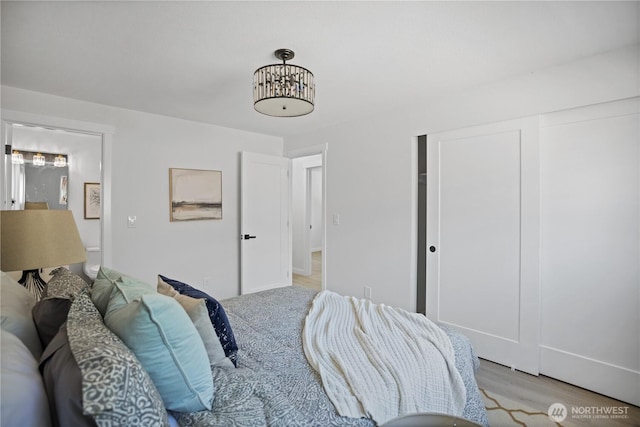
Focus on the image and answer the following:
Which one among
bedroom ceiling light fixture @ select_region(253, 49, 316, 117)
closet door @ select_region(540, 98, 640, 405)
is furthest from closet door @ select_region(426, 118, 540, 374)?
bedroom ceiling light fixture @ select_region(253, 49, 316, 117)

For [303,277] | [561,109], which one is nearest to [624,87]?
[561,109]

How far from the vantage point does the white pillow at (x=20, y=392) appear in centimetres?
64

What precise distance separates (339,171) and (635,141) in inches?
102

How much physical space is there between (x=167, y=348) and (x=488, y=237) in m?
2.61

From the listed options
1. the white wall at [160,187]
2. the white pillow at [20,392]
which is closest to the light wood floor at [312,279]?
the white wall at [160,187]

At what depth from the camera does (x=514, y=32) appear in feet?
6.29

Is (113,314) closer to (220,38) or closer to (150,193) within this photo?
(220,38)

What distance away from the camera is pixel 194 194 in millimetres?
3844

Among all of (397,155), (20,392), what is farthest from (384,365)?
(397,155)

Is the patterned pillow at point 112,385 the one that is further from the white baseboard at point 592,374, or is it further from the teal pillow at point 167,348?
Result: the white baseboard at point 592,374

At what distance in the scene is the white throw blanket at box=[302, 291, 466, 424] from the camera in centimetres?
119

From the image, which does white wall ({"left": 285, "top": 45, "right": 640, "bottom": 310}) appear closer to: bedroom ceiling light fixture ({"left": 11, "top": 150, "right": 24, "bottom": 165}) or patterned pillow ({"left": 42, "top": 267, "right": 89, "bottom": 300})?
patterned pillow ({"left": 42, "top": 267, "right": 89, "bottom": 300})

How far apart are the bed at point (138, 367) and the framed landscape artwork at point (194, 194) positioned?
216 cm

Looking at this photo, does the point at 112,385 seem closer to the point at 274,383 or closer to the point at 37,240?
the point at 274,383
